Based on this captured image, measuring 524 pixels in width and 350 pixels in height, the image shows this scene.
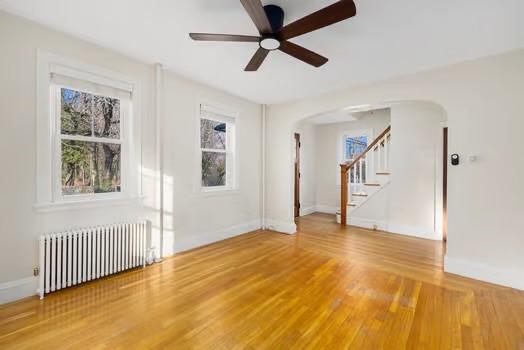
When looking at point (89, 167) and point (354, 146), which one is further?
point (354, 146)

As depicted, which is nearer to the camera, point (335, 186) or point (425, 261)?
point (425, 261)

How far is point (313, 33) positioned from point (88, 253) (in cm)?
343

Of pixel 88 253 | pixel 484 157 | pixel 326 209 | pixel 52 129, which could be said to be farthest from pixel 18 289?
pixel 326 209

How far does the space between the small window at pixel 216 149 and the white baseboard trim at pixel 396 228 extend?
3.09 metres

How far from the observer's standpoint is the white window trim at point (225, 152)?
3.95 m

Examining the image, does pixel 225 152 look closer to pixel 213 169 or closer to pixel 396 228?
pixel 213 169

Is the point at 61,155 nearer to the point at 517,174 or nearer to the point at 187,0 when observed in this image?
the point at 187,0

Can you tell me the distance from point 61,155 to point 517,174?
521 centimetres

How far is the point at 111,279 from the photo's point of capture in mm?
2775

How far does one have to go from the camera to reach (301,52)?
243 cm

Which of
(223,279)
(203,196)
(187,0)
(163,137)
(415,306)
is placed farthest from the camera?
(203,196)

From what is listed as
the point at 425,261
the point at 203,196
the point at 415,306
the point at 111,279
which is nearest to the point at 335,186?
the point at 425,261

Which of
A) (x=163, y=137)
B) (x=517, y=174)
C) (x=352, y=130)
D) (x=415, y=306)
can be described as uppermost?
(x=352, y=130)

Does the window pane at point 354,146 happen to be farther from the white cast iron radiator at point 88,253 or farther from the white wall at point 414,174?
the white cast iron radiator at point 88,253
